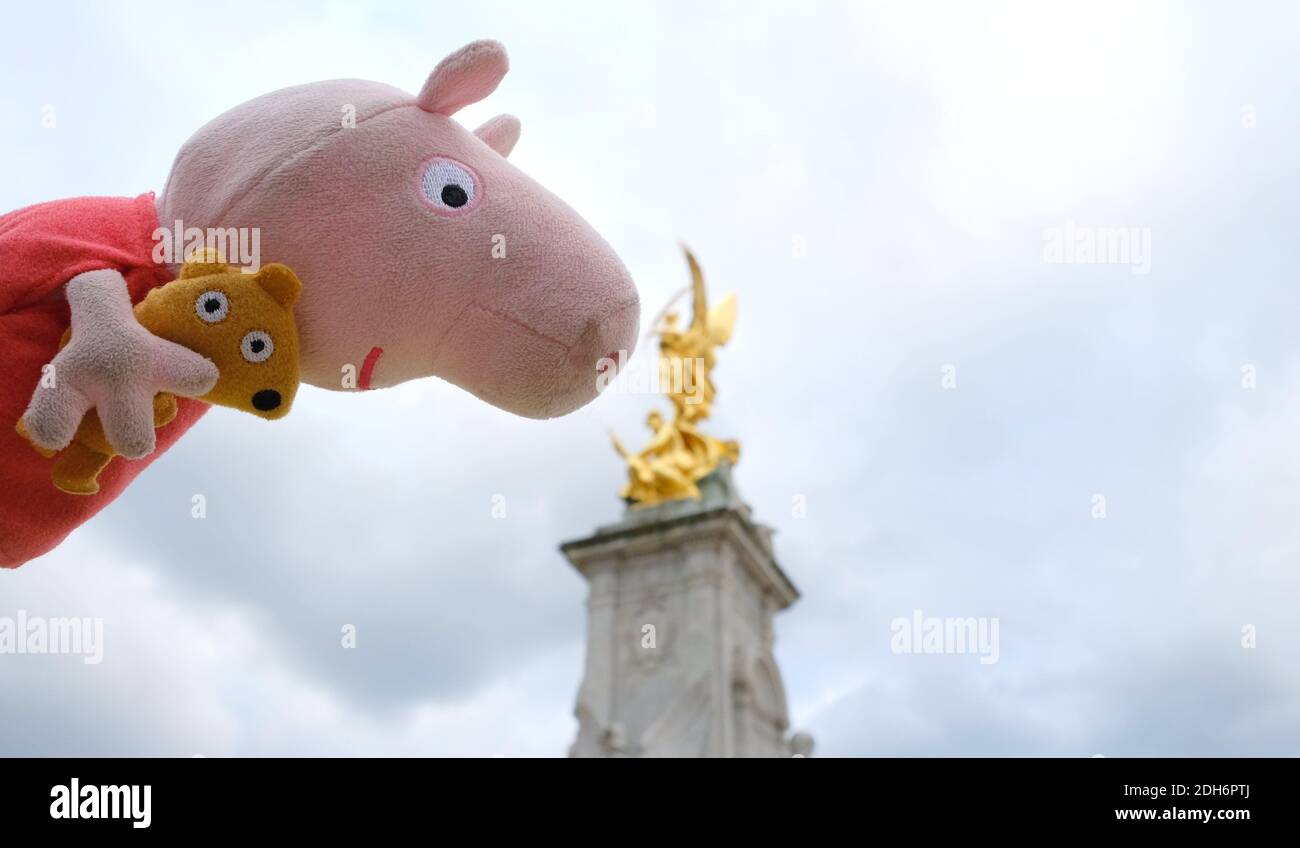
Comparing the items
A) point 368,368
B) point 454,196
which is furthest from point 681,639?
point 454,196

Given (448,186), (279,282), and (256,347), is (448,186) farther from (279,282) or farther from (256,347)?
(256,347)

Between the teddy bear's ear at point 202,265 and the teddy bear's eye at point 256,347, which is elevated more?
the teddy bear's ear at point 202,265

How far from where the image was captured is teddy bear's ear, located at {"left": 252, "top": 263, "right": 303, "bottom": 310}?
2.15 meters

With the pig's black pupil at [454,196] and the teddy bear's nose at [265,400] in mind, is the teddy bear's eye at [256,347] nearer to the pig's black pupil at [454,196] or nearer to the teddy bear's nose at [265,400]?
the teddy bear's nose at [265,400]

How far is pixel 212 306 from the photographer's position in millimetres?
2121

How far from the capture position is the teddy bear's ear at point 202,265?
2.16 m

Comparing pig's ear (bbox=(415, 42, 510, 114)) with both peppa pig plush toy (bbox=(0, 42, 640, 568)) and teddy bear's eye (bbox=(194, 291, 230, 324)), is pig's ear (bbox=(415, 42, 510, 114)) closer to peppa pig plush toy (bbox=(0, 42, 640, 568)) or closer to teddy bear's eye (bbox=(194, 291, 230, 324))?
peppa pig plush toy (bbox=(0, 42, 640, 568))

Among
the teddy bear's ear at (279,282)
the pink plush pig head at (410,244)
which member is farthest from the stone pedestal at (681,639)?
the teddy bear's ear at (279,282)

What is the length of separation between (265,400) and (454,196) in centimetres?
60

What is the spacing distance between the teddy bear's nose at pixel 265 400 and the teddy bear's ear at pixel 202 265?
255 mm

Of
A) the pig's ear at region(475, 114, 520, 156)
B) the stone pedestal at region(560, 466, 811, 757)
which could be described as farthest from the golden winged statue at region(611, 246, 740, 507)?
the pig's ear at region(475, 114, 520, 156)
